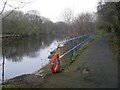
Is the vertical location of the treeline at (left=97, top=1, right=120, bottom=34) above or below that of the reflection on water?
above

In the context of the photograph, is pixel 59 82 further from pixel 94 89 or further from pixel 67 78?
pixel 94 89

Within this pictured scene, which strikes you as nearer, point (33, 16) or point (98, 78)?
point (98, 78)

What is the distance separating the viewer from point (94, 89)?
16.9ft

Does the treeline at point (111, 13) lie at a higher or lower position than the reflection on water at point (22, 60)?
higher

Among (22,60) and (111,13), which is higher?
(111,13)

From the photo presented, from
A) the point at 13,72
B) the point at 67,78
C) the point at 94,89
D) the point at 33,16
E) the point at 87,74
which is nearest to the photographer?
the point at 94,89

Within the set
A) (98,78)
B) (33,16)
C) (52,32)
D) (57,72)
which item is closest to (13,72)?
(57,72)

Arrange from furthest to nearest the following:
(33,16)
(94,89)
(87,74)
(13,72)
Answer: (33,16)
(13,72)
(87,74)
(94,89)

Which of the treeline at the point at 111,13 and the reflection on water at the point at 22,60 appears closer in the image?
the treeline at the point at 111,13

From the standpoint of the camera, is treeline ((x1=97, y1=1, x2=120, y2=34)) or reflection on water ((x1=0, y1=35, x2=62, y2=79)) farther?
reflection on water ((x1=0, y1=35, x2=62, y2=79))

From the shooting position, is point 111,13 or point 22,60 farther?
point 22,60

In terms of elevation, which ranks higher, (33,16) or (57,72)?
(33,16)

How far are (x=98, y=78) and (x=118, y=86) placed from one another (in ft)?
3.40

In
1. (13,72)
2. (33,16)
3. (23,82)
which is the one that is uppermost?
(33,16)
